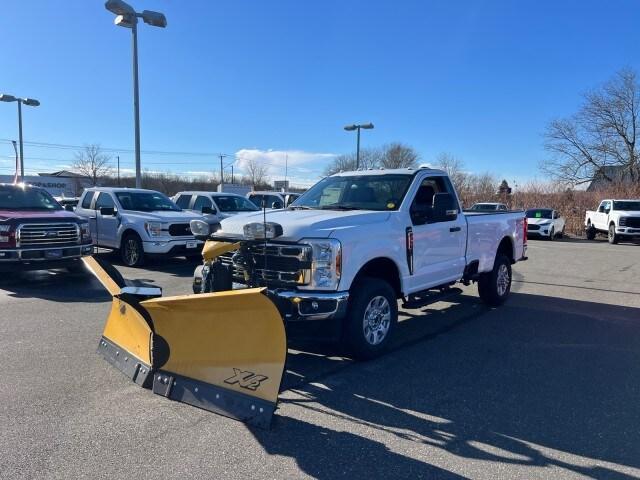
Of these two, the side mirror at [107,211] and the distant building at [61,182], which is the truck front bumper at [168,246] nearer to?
the side mirror at [107,211]

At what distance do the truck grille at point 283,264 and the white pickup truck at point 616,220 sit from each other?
22230 millimetres

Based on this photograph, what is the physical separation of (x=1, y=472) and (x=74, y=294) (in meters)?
6.04

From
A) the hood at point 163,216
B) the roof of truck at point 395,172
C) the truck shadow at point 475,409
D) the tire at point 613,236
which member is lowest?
the truck shadow at point 475,409

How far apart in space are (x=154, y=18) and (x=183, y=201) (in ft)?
17.8

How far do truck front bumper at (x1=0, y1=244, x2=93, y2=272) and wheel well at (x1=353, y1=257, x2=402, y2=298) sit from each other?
6767 mm

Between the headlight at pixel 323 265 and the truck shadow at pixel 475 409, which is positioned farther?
the headlight at pixel 323 265

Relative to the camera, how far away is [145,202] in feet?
43.0

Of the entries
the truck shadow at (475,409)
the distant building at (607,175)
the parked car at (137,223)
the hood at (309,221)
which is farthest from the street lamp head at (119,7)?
the distant building at (607,175)

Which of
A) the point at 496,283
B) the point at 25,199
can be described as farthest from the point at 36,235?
the point at 496,283

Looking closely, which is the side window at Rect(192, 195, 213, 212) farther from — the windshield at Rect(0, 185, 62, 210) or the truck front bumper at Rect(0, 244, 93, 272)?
the truck front bumper at Rect(0, 244, 93, 272)

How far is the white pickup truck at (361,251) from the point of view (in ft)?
15.5

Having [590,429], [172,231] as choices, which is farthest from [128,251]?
[590,429]

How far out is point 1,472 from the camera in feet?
10.3

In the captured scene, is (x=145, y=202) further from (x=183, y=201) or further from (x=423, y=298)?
(x=423, y=298)
